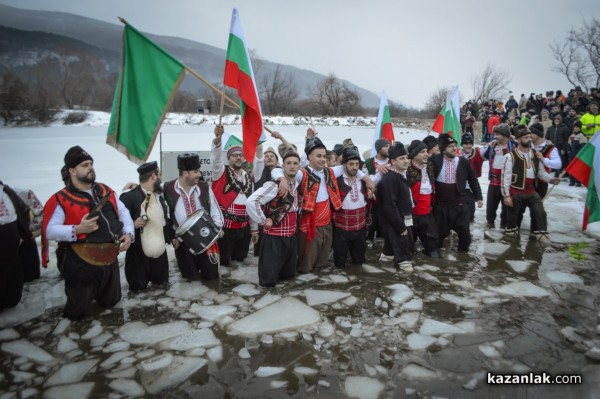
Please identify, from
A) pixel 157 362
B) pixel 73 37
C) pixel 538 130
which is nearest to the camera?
pixel 157 362

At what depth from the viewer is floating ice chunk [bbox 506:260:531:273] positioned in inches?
187

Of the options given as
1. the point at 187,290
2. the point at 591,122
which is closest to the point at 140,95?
the point at 187,290

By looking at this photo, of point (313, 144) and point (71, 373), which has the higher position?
point (313, 144)

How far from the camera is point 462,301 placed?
12.6 ft

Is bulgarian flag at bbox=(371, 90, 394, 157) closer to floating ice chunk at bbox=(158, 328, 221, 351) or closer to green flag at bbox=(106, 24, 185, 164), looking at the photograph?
green flag at bbox=(106, 24, 185, 164)

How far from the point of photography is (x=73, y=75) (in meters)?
42.6

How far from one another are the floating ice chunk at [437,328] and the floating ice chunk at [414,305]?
0.26 m

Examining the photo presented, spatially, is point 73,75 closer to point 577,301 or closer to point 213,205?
point 213,205

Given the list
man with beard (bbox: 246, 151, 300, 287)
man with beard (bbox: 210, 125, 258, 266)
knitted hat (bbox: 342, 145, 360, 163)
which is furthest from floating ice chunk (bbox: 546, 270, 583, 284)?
man with beard (bbox: 210, 125, 258, 266)

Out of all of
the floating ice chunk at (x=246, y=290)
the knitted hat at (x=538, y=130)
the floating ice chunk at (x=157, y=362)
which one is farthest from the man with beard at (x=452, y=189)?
the floating ice chunk at (x=157, y=362)

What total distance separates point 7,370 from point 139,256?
1621 millimetres

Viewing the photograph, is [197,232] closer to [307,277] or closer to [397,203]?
[307,277]

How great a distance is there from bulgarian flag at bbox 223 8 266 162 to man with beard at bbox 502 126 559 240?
4.28m

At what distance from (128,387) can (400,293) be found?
2794mm
